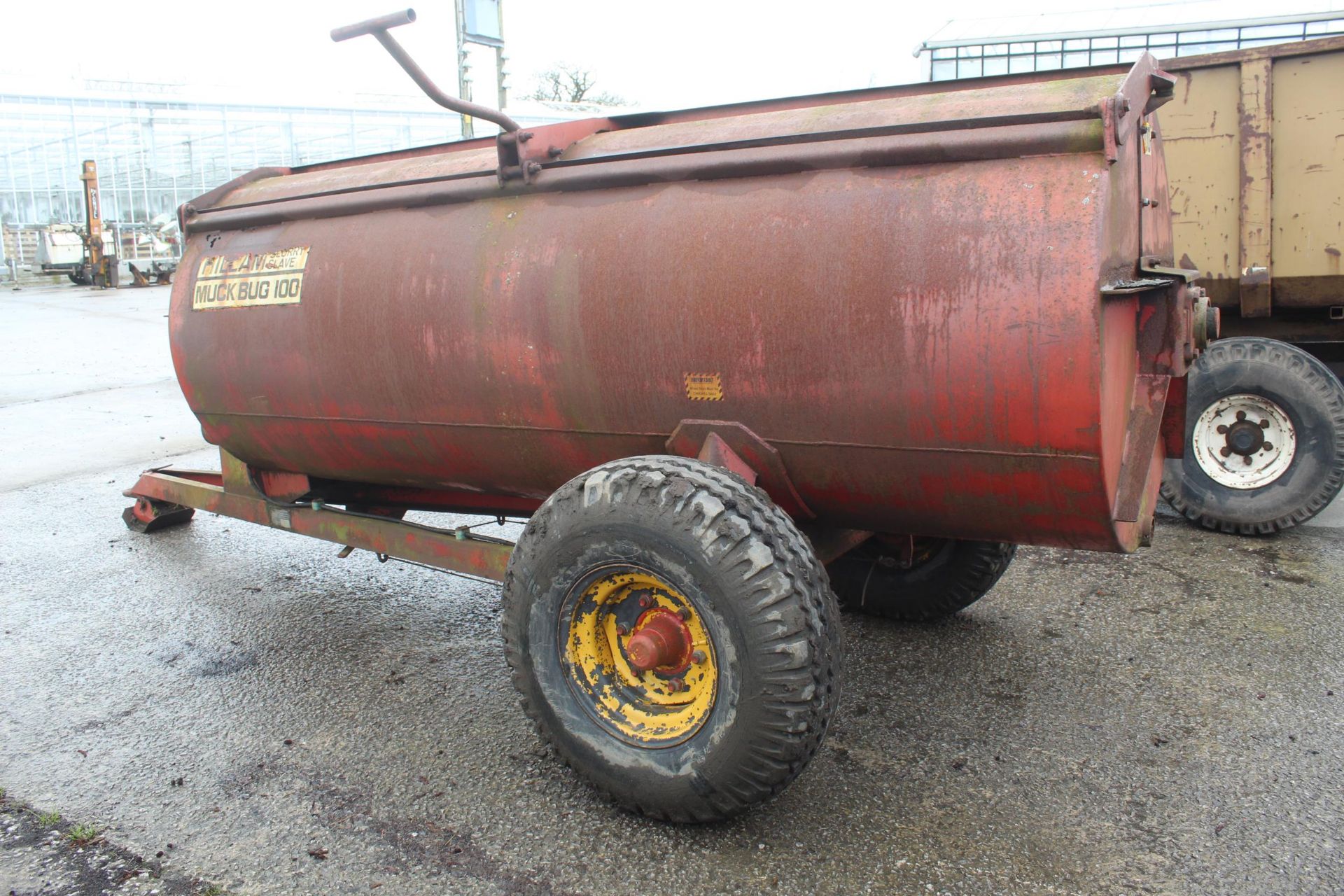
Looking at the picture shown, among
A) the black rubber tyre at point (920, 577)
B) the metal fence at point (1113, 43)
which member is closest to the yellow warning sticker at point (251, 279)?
the black rubber tyre at point (920, 577)

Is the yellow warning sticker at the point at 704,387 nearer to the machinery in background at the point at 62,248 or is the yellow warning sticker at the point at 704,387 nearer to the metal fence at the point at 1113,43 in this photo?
the metal fence at the point at 1113,43

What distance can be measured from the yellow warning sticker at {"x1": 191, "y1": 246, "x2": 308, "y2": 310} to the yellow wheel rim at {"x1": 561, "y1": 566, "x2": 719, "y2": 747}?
1.61m

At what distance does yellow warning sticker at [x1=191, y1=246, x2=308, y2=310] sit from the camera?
342 centimetres

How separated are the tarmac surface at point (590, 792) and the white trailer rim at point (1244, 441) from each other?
0.32m

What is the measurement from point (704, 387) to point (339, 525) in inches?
69.1

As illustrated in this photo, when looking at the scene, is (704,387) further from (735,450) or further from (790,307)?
(790,307)

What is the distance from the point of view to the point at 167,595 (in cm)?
436

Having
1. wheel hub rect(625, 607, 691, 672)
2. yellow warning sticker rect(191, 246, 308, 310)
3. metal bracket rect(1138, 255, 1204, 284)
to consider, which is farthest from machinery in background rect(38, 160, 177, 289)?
metal bracket rect(1138, 255, 1204, 284)

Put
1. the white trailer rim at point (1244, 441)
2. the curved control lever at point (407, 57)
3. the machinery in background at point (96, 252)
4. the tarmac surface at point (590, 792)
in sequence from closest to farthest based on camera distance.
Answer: the tarmac surface at point (590, 792) → the curved control lever at point (407, 57) → the white trailer rim at point (1244, 441) → the machinery in background at point (96, 252)

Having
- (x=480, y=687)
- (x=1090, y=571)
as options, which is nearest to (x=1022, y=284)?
(x=480, y=687)

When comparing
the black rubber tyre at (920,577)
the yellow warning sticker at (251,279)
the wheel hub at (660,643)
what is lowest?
the black rubber tyre at (920,577)

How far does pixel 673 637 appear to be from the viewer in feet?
8.19

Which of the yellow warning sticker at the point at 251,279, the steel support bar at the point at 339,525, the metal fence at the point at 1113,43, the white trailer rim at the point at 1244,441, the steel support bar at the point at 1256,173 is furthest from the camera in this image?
the metal fence at the point at 1113,43

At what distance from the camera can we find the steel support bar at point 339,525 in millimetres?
3254
